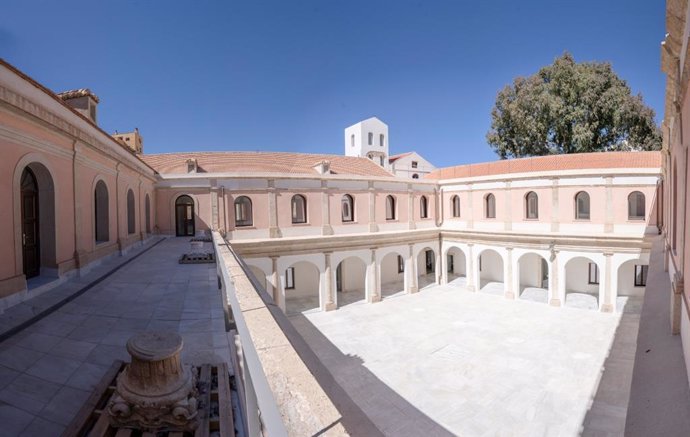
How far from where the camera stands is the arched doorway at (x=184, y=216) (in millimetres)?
18344

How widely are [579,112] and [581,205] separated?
25.6 ft

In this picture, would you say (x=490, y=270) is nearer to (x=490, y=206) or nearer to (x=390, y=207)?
(x=490, y=206)

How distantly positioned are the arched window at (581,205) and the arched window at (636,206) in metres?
1.82

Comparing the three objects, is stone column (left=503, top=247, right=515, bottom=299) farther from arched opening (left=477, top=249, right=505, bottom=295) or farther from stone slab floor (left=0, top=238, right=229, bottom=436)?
stone slab floor (left=0, top=238, right=229, bottom=436)

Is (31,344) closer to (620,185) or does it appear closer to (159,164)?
(159,164)

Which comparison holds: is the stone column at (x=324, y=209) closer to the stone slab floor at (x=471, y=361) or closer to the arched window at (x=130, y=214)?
the stone slab floor at (x=471, y=361)

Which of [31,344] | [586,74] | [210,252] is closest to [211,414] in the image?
[31,344]

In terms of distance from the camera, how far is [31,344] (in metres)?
4.32

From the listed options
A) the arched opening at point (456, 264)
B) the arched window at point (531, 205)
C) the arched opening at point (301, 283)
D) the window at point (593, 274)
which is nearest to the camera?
the arched window at point (531, 205)

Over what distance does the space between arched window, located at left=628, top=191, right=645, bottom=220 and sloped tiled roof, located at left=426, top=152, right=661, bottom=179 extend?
1427 millimetres

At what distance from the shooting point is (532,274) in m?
22.1

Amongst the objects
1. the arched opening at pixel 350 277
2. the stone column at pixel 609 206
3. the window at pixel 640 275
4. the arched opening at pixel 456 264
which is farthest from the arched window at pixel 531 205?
the arched opening at pixel 350 277

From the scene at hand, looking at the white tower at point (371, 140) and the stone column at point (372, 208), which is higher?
the white tower at point (371, 140)

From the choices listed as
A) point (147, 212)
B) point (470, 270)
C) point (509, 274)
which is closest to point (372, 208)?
point (470, 270)
